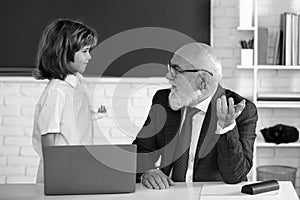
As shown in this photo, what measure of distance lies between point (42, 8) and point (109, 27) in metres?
0.47

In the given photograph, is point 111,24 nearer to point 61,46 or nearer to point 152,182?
point 61,46

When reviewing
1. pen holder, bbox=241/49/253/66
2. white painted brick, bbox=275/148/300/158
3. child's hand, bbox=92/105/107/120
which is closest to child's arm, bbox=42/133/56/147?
child's hand, bbox=92/105/107/120

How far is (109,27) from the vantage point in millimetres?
4590

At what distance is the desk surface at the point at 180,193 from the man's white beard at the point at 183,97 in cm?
41

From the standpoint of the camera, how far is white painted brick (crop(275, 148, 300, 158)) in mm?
4742

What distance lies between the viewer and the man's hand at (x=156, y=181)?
2.62m

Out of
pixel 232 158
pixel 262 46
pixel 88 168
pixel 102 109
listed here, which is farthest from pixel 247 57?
A: pixel 88 168

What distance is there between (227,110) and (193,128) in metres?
0.51

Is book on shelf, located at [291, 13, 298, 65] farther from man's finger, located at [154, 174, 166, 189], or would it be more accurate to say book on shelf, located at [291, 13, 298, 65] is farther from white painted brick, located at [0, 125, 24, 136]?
man's finger, located at [154, 174, 166, 189]

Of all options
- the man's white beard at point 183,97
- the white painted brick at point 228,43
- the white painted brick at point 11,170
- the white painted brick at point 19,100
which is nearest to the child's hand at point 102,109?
the white painted brick at point 19,100

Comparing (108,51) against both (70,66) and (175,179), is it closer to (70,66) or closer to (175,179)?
(70,66)

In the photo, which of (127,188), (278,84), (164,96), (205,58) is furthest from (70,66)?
(278,84)

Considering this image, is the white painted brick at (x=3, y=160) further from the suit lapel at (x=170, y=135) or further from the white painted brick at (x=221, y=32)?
the suit lapel at (x=170, y=135)

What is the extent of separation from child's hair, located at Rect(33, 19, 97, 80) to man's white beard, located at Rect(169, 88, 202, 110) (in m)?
0.66
